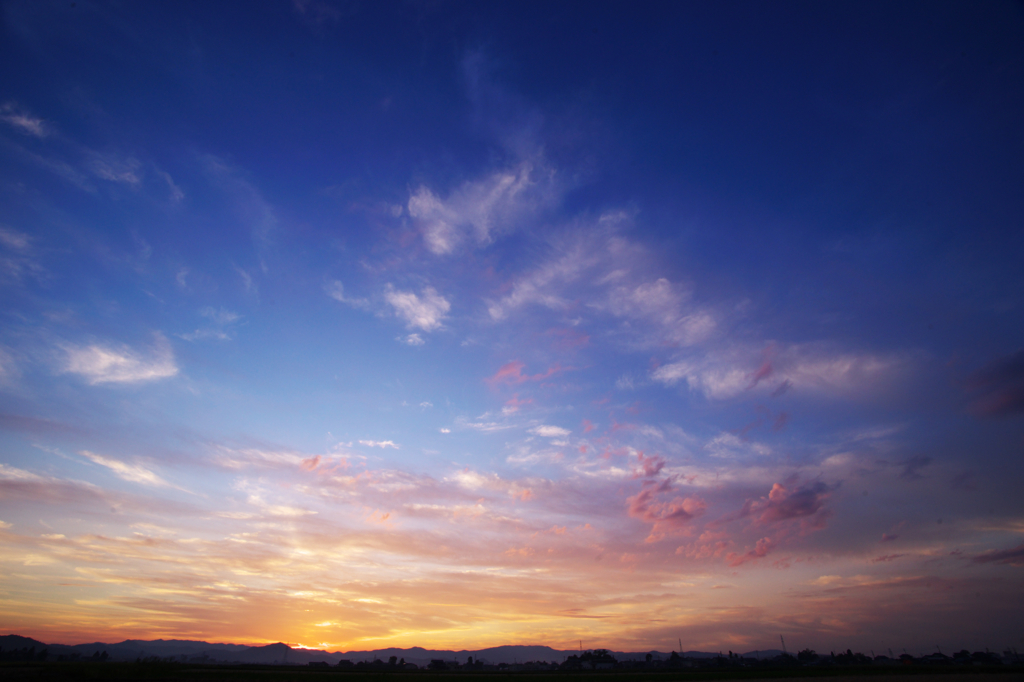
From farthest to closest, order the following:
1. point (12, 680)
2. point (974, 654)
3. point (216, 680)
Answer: point (974, 654) → point (216, 680) → point (12, 680)

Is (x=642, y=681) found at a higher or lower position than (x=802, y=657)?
higher

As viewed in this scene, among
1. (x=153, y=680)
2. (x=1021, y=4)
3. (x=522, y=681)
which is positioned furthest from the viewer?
(x=522, y=681)

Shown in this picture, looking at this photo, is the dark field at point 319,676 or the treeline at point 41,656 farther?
the treeline at point 41,656

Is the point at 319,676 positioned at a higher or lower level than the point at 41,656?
higher

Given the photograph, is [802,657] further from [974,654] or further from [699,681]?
[699,681]

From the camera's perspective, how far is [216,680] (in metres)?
63.7

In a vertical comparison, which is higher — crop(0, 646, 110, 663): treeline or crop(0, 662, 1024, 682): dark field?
crop(0, 662, 1024, 682): dark field

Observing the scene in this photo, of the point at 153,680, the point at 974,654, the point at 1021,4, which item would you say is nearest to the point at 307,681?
the point at 153,680

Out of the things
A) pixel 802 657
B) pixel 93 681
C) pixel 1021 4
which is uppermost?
pixel 1021 4

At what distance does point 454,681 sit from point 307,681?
23.2 metres

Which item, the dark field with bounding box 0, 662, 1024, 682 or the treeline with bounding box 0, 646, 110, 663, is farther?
the treeline with bounding box 0, 646, 110, 663

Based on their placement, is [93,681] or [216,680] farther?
[216,680]

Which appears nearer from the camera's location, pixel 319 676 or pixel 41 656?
pixel 319 676

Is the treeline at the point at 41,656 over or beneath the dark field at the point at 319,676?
beneath
